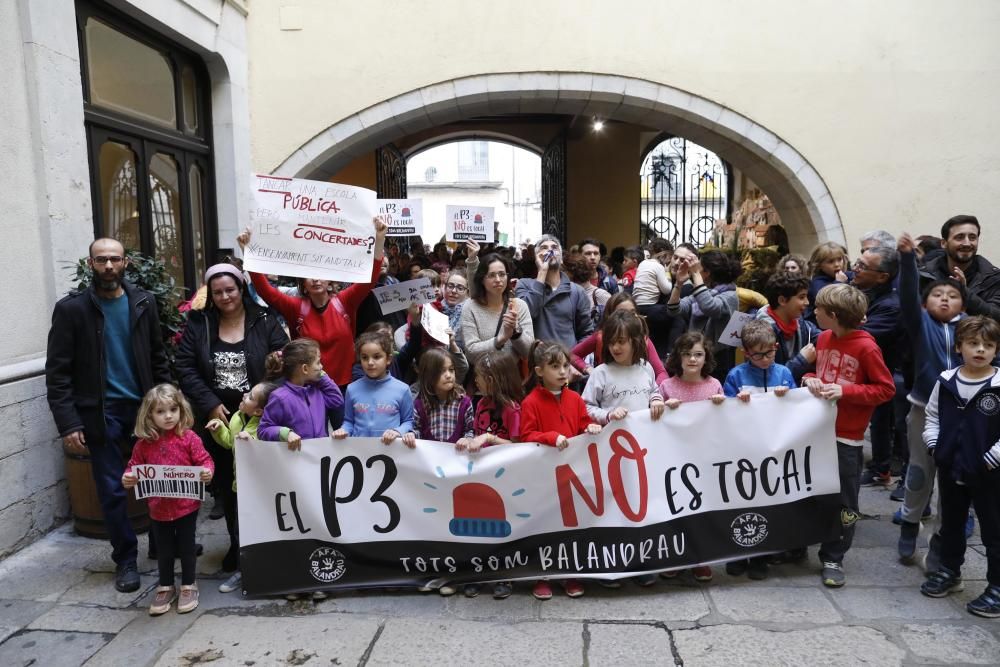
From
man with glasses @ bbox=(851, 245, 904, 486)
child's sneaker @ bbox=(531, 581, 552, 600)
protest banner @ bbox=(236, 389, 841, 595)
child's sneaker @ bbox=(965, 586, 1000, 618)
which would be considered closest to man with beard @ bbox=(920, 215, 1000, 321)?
man with glasses @ bbox=(851, 245, 904, 486)

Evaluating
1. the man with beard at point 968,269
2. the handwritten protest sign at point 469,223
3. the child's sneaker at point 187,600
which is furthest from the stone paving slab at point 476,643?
the handwritten protest sign at point 469,223

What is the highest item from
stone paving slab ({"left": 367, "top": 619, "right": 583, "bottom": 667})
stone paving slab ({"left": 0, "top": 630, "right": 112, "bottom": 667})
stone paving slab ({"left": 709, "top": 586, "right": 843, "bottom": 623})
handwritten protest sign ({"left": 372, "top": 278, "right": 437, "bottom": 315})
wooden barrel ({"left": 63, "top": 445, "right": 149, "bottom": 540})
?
handwritten protest sign ({"left": 372, "top": 278, "right": 437, "bottom": 315})

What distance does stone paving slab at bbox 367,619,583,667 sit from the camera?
2.98 m

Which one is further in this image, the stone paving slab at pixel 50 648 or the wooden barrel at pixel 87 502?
the wooden barrel at pixel 87 502

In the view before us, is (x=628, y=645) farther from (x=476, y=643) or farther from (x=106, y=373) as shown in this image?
(x=106, y=373)

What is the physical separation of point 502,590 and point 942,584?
221cm

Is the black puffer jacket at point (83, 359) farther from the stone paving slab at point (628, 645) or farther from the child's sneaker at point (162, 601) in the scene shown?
the stone paving slab at point (628, 645)

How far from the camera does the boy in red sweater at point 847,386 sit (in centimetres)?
357

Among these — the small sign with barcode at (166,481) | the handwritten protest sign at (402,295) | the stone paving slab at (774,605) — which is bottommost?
the stone paving slab at (774,605)

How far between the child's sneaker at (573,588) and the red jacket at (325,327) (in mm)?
1869

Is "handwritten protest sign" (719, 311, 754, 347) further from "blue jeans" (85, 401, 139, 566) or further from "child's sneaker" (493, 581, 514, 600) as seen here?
"blue jeans" (85, 401, 139, 566)

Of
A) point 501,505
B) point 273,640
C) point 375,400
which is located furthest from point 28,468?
point 501,505

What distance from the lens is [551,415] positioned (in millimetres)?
3564

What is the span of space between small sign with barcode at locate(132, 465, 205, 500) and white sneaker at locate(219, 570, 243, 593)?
0.60m
